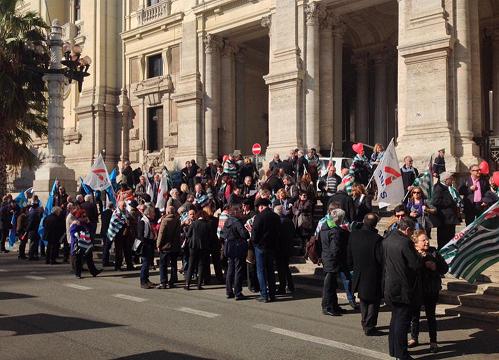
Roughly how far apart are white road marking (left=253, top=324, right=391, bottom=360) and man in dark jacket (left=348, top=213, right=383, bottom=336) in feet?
2.25

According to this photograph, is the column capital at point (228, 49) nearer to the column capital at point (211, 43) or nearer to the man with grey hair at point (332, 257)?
the column capital at point (211, 43)

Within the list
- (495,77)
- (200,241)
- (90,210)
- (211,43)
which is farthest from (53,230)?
(495,77)

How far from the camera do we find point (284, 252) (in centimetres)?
1002

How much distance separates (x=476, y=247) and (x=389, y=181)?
400 cm

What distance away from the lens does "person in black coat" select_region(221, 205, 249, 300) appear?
982cm

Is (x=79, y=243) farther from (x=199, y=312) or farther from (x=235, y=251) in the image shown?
(x=199, y=312)

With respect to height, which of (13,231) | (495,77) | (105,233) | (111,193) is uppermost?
(495,77)

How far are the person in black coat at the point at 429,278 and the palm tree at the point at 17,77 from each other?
17895 millimetres

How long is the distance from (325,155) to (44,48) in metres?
13.1

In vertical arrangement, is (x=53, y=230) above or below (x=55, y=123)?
below

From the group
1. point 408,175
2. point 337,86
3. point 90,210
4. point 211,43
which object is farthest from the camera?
point 211,43

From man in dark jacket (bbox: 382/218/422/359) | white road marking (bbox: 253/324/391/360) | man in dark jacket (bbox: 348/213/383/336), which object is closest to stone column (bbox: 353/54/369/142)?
man in dark jacket (bbox: 348/213/383/336)

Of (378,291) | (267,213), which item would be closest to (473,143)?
(267,213)

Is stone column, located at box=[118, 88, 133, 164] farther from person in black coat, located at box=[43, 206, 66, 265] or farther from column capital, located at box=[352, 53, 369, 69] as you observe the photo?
person in black coat, located at box=[43, 206, 66, 265]
